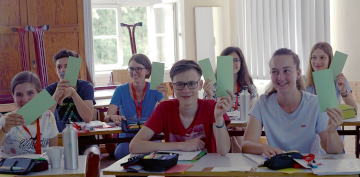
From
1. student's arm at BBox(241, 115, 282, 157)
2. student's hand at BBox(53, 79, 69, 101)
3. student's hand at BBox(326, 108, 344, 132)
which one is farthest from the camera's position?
student's hand at BBox(53, 79, 69, 101)

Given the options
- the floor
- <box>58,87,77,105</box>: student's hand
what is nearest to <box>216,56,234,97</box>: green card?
<box>58,87,77,105</box>: student's hand

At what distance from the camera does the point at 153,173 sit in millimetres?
2004

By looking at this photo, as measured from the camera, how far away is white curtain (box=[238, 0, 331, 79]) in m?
6.27

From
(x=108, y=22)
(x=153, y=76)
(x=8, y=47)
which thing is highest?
(x=108, y=22)

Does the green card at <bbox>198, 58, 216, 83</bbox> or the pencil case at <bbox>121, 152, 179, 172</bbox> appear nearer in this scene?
the pencil case at <bbox>121, 152, 179, 172</bbox>

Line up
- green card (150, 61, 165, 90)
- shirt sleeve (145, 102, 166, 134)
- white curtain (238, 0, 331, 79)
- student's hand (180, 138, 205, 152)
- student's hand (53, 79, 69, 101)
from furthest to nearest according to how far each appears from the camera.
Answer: white curtain (238, 0, 331, 79), green card (150, 61, 165, 90), student's hand (53, 79, 69, 101), shirt sleeve (145, 102, 166, 134), student's hand (180, 138, 205, 152)

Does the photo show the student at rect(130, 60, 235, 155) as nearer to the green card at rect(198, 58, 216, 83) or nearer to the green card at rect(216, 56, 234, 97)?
the green card at rect(216, 56, 234, 97)

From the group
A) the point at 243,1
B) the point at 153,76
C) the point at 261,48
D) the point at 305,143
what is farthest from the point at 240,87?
the point at 243,1

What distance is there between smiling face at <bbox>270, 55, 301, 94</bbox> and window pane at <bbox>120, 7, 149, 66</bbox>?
23.7 feet

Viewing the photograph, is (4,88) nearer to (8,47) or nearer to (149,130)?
(8,47)

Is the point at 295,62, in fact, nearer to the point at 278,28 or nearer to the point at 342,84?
the point at 342,84

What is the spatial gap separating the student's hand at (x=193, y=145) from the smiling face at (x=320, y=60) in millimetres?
1828

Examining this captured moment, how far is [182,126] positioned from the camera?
2.54 meters

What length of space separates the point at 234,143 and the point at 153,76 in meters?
0.88
